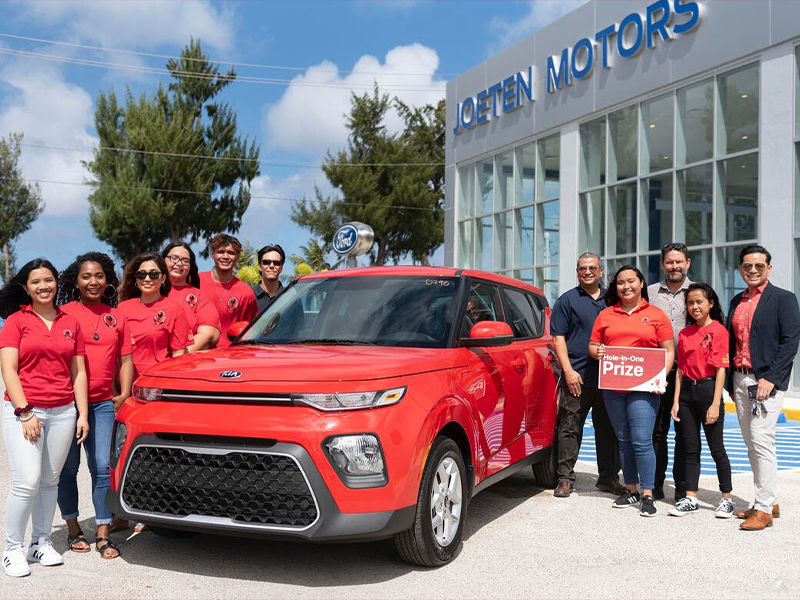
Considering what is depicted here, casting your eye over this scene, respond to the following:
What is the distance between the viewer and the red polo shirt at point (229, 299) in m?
6.88

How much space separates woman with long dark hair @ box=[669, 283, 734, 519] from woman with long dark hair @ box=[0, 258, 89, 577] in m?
4.40

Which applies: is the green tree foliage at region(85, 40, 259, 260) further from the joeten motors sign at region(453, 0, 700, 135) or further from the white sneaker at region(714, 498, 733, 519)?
the white sneaker at region(714, 498, 733, 519)

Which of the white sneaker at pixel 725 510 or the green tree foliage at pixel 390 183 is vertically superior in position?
the green tree foliage at pixel 390 183

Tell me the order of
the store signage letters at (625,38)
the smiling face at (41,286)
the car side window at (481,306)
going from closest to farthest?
the smiling face at (41,286) < the car side window at (481,306) < the store signage letters at (625,38)

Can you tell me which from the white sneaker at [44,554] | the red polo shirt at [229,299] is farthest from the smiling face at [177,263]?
the white sneaker at [44,554]

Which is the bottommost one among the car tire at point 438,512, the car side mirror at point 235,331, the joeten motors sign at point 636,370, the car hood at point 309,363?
the car tire at point 438,512

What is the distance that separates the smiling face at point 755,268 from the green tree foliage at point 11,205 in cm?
4582

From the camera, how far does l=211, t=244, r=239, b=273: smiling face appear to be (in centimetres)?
701

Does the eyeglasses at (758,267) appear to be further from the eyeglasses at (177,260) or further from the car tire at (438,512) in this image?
the eyeglasses at (177,260)

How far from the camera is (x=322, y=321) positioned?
5730 mm

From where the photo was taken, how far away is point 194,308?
20.9 feet

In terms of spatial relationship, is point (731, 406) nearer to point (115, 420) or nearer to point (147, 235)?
point (115, 420)

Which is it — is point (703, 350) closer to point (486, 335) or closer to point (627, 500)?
point (627, 500)

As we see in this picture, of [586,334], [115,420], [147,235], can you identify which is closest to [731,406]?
[586,334]
